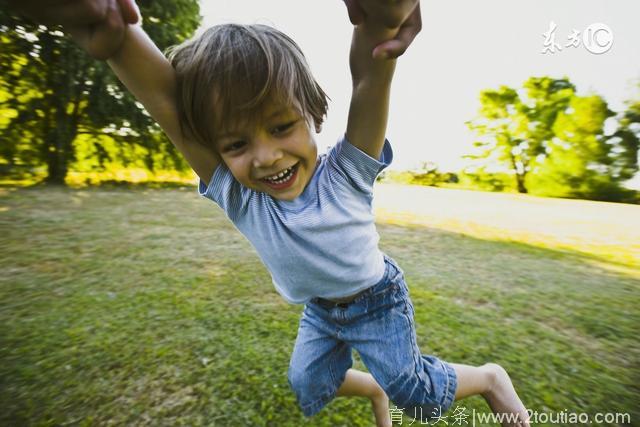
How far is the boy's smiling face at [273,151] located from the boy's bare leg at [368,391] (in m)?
1.03

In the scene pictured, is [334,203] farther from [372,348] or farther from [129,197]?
[129,197]

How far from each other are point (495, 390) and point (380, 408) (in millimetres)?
542

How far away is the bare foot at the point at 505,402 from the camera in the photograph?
64.2 inches

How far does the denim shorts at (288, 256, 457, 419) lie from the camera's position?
1.43 m

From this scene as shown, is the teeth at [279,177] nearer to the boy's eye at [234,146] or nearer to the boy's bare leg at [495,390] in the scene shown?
the boy's eye at [234,146]

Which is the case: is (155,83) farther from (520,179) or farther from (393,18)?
A: (520,179)

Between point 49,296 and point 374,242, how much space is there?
304 cm

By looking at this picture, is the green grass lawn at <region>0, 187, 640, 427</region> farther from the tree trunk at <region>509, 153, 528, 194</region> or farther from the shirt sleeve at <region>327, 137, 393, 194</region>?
the tree trunk at <region>509, 153, 528, 194</region>

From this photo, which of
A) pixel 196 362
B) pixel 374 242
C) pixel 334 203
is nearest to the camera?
pixel 334 203

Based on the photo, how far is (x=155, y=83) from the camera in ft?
3.73

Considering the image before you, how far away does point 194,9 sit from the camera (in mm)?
13094

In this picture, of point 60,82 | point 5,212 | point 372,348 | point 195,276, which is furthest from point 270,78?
point 60,82

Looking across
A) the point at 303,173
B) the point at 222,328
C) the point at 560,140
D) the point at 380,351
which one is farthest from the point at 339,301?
the point at 560,140

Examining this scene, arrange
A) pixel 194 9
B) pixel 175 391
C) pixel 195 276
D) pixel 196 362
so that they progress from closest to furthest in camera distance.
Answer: pixel 175 391 < pixel 196 362 < pixel 195 276 < pixel 194 9
